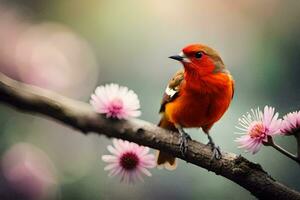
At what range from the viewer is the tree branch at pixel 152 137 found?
0.53 m

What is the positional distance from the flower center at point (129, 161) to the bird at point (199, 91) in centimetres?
7

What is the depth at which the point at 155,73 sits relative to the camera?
83 cm

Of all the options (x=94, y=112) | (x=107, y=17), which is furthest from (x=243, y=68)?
(x=94, y=112)

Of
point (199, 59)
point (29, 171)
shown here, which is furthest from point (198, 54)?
point (29, 171)

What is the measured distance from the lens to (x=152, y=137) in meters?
0.57

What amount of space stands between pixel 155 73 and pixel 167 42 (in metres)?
0.06

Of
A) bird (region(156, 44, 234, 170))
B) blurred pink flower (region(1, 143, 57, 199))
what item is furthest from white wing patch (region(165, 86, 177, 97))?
blurred pink flower (region(1, 143, 57, 199))

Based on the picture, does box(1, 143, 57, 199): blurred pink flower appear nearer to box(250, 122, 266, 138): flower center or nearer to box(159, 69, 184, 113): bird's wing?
box(159, 69, 184, 113): bird's wing

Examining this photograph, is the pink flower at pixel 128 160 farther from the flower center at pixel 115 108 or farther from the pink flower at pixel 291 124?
the pink flower at pixel 291 124

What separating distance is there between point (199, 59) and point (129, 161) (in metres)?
0.15

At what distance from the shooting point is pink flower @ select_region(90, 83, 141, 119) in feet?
1.86

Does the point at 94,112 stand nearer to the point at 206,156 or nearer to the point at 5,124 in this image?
the point at 206,156

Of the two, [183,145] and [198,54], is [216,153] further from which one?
[198,54]

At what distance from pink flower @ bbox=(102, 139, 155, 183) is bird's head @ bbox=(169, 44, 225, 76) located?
12 cm
